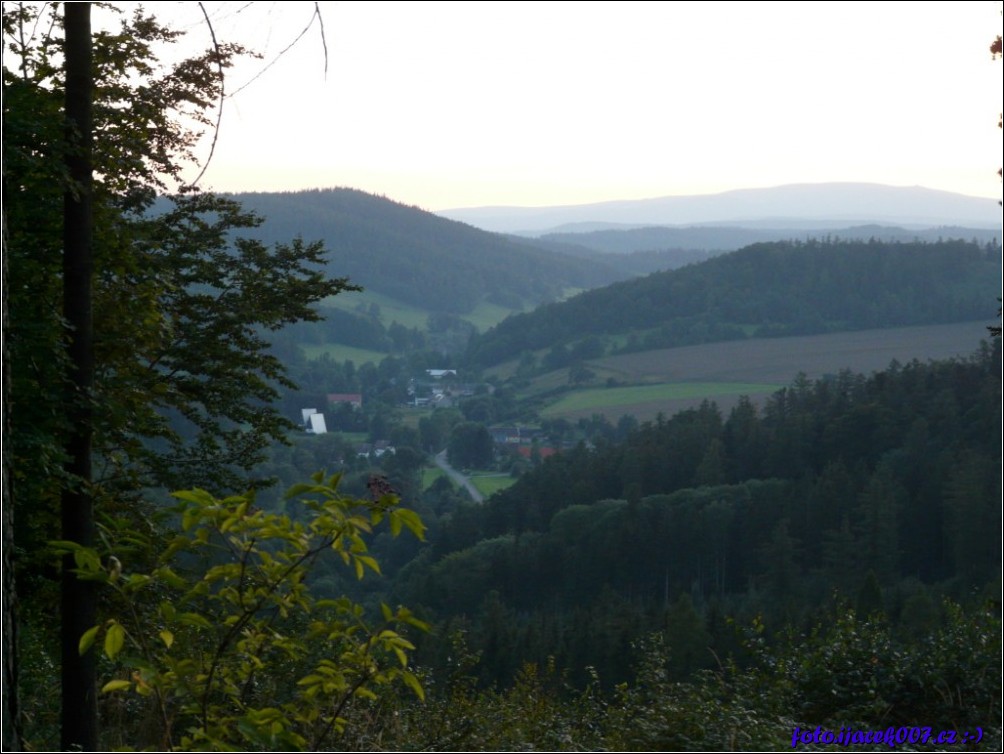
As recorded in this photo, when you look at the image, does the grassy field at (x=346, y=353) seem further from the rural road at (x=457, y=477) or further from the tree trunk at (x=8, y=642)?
the tree trunk at (x=8, y=642)

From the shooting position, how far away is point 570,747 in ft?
14.8

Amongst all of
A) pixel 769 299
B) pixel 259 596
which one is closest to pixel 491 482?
pixel 769 299

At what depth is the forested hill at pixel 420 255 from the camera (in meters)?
136

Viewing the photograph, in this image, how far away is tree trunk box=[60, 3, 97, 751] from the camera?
463 centimetres

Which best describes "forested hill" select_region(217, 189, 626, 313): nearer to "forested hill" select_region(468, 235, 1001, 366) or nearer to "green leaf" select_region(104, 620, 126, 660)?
"forested hill" select_region(468, 235, 1001, 366)

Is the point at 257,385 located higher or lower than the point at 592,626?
higher

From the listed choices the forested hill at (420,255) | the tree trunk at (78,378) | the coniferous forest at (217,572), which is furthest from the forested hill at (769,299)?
the tree trunk at (78,378)

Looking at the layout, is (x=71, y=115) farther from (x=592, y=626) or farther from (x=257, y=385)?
(x=592, y=626)

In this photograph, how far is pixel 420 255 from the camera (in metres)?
155

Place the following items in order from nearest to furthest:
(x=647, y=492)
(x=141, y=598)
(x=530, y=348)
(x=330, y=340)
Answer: (x=141, y=598) → (x=647, y=492) → (x=330, y=340) → (x=530, y=348)

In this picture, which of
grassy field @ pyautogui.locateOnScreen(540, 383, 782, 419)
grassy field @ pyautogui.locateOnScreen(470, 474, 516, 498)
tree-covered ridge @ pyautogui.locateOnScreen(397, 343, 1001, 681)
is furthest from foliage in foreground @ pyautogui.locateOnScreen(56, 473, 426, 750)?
grassy field @ pyautogui.locateOnScreen(540, 383, 782, 419)

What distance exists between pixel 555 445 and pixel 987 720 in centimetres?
9240

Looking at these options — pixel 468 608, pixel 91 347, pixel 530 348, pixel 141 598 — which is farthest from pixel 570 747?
pixel 530 348

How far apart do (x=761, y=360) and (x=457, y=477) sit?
4191 centimetres
